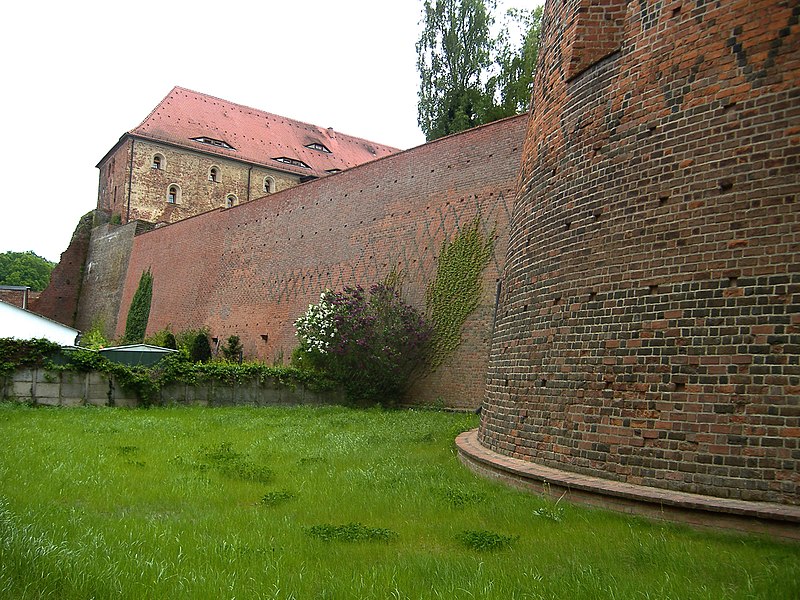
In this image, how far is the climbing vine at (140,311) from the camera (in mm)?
36219

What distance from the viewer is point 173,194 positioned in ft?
150

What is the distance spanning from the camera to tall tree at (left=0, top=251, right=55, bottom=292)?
263 ft

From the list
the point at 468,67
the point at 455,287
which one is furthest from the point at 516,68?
the point at 455,287

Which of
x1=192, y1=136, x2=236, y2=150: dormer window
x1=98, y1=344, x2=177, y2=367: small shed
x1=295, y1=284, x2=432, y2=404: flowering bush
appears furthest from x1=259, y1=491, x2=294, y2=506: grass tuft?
x1=192, y1=136, x2=236, y2=150: dormer window

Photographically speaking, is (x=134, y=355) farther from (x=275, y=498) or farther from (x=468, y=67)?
(x=468, y=67)

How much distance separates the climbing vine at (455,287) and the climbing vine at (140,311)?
2165 cm

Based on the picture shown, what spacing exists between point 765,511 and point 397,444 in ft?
20.6

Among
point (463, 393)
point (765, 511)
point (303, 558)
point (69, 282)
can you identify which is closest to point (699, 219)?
point (765, 511)

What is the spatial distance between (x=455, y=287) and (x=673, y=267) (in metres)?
12.2

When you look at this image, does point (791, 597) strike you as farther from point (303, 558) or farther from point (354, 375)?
point (354, 375)

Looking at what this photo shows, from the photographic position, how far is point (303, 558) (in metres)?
4.70

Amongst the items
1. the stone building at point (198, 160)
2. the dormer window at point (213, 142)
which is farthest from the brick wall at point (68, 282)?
the dormer window at point (213, 142)

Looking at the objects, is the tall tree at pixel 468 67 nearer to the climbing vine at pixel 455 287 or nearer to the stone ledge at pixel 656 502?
the climbing vine at pixel 455 287

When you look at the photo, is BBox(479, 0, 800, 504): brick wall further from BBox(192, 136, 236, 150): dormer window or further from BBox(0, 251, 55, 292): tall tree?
BBox(0, 251, 55, 292): tall tree
